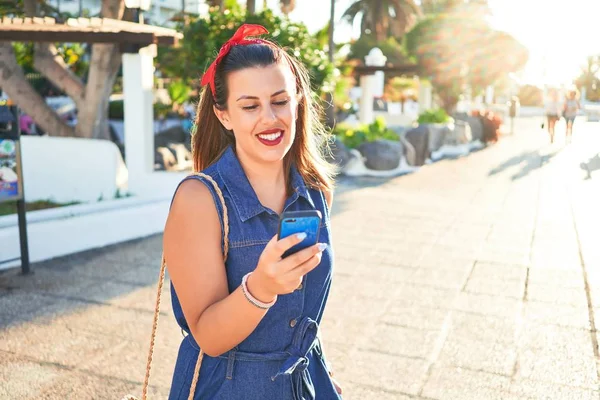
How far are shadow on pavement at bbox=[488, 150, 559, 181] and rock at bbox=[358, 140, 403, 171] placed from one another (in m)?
2.06

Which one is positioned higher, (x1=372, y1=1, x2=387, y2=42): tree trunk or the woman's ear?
(x1=372, y1=1, x2=387, y2=42): tree trunk

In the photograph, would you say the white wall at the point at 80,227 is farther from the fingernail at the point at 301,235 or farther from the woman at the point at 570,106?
the woman at the point at 570,106

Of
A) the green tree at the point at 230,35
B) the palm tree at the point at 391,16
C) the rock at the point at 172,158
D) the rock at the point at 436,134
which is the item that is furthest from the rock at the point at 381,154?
the palm tree at the point at 391,16

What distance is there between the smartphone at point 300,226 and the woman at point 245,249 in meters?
0.03

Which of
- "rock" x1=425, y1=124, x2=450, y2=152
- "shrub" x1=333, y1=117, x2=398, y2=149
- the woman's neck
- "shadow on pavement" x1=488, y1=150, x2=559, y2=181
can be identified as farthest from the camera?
"rock" x1=425, y1=124, x2=450, y2=152

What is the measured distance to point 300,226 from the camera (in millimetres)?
1406

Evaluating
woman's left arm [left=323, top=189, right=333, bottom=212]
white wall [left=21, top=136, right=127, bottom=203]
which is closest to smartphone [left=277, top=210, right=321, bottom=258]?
woman's left arm [left=323, top=189, right=333, bottom=212]

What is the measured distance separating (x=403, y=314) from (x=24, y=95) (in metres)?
8.07

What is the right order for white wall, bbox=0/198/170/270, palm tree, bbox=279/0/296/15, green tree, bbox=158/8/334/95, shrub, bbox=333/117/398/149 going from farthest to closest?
palm tree, bbox=279/0/296/15 → shrub, bbox=333/117/398/149 → green tree, bbox=158/8/334/95 → white wall, bbox=0/198/170/270

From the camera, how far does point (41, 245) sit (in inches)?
240

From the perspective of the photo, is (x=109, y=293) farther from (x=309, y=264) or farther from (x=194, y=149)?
(x=309, y=264)

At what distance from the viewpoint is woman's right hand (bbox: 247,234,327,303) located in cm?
138

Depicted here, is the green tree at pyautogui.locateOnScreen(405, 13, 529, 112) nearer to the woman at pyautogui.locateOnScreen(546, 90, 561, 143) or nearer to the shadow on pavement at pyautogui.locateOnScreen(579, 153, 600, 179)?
the woman at pyautogui.locateOnScreen(546, 90, 561, 143)

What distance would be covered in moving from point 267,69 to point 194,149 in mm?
410
